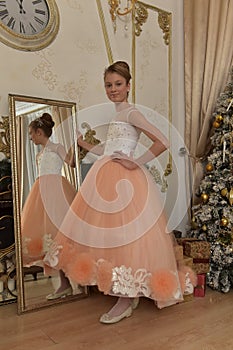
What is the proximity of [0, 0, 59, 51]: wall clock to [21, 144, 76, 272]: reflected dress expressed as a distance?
717 mm

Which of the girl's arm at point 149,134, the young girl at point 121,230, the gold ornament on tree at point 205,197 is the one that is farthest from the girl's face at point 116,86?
the gold ornament on tree at point 205,197

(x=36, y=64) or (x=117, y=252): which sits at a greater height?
(x=36, y=64)

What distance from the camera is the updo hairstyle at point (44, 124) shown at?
2289 millimetres

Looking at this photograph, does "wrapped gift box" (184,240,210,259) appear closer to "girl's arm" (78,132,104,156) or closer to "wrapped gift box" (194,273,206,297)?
"wrapped gift box" (194,273,206,297)

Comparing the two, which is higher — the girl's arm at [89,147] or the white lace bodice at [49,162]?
the girl's arm at [89,147]

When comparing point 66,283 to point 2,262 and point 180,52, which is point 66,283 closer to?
point 2,262

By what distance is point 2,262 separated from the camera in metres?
2.21

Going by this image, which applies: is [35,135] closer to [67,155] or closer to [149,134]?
[67,155]

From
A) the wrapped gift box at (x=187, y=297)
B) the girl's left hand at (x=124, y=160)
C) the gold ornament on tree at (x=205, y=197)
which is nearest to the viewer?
the girl's left hand at (x=124, y=160)

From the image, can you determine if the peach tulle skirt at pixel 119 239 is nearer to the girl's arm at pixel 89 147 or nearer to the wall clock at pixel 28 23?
the girl's arm at pixel 89 147

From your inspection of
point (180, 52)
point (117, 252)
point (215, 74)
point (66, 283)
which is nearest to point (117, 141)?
point (117, 252)

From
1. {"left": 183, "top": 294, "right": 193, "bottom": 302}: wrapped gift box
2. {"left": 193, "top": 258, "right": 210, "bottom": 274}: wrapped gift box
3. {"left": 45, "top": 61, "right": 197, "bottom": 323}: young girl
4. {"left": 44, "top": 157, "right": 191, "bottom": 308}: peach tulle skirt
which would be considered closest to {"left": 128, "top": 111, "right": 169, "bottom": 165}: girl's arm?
{"left": 45, "top": 61, "right": 197, "bottom": 323}: young girl

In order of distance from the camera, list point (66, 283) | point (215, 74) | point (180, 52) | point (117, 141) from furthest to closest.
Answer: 1. point (180, 52)
2. point (215, 74)
3. point (66, 283)
4. point (117, 141)

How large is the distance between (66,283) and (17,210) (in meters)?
0.58
